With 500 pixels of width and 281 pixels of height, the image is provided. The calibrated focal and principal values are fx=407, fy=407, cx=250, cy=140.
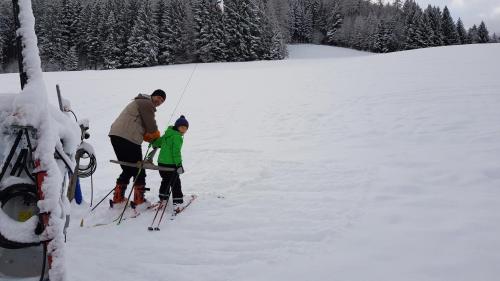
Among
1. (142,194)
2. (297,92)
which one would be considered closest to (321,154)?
(142,194)

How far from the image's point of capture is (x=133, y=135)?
6320 mm

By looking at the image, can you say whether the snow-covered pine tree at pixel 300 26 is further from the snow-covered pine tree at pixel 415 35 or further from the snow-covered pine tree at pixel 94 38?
the snow-covered pine tree at pixel 94 38

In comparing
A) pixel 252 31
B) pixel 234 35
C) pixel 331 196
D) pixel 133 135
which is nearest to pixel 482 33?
pixel 252 31

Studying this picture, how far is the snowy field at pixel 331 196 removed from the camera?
446 centimetres

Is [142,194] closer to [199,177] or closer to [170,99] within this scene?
[199,177]

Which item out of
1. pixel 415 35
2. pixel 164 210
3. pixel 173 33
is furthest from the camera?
pixel 415 35

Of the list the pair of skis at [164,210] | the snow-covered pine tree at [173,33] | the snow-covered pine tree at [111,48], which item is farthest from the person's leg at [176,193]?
the snow-covered pine tree at [111,48]

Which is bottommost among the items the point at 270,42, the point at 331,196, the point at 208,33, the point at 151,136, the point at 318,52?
the point at 331,196

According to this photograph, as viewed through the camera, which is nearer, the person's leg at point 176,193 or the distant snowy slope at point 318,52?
the person's leg at point 176,193

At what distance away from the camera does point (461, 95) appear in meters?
13.0

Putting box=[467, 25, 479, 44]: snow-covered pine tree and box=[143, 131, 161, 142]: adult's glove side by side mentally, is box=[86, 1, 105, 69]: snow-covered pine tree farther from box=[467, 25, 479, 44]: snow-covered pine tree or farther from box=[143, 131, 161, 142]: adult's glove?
box=[467, 25, 479, 44]: snow-covered pine tree

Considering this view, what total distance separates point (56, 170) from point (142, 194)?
308 centimetres

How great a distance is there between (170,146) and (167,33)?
57.1m

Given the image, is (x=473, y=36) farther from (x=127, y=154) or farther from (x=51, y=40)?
(x=127, y=154)
